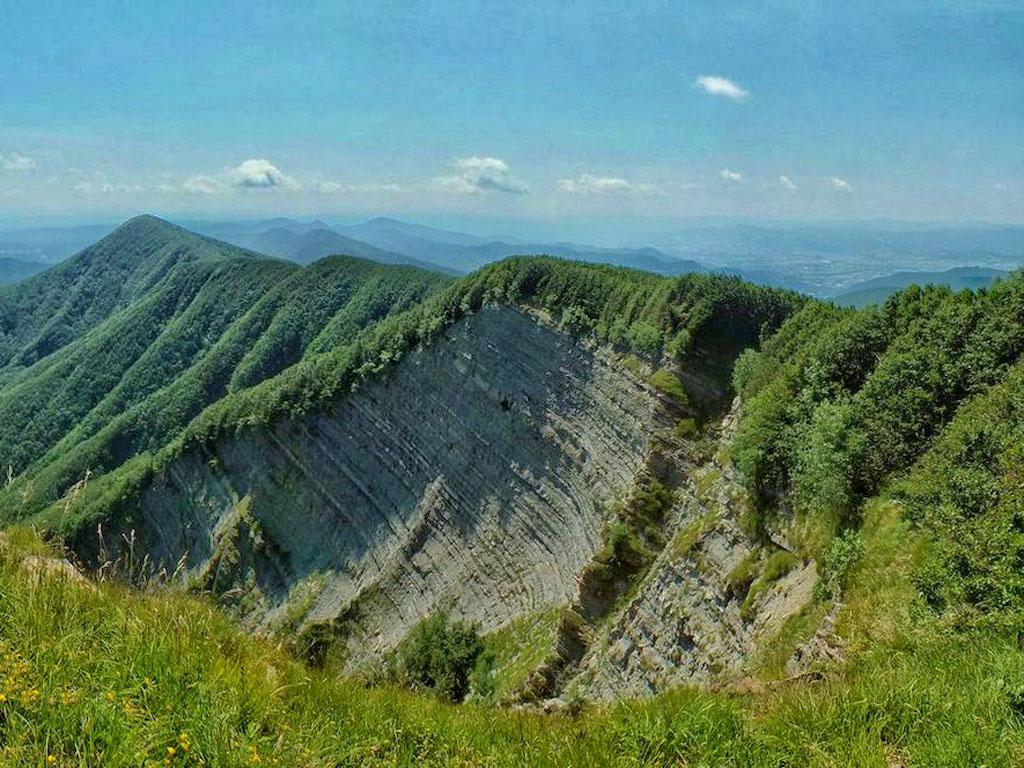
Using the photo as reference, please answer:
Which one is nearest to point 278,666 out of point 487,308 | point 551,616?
point 551,616

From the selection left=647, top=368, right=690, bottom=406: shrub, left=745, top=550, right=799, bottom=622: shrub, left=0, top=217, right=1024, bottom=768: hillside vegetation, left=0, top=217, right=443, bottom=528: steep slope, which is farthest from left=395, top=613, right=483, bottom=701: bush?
left=0, top=217, right=443, bottom=528: steep slope

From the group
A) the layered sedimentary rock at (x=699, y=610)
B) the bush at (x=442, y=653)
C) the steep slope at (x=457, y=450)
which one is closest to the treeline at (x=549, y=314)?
the steep slope at (x=457, y=450)

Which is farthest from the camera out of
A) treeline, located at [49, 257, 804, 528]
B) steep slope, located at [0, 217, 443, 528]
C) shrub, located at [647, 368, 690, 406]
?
steep slope, located at [0, 217, 443, 528]

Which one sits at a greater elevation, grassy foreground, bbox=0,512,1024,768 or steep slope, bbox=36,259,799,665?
grassy foreground, bbox=0,512,1024,768

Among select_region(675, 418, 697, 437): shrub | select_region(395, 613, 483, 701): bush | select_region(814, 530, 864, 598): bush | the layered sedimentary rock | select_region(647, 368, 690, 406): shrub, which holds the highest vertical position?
select_region(647, 368, 690, 406): shrub

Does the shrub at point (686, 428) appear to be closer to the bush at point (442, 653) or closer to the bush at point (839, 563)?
the bush at point (442, 653)

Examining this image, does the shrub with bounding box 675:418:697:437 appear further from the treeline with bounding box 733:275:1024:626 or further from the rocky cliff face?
the treeline with bounding box 733:275:1024:626

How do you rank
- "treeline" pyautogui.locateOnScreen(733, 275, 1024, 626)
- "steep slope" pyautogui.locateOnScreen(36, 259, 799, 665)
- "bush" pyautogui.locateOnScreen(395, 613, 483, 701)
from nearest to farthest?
"treeline" pyautogui.locateOnScreen(733, 275, 1024, 626) < "bush" pyautogui.locateOnScreen(395, 613, 483, 701) < "steep slope" pyautogui.locateOnScreen(36, 259, 799, 665)

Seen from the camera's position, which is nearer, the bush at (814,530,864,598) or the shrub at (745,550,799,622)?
the bush at (814,530,864,598)
